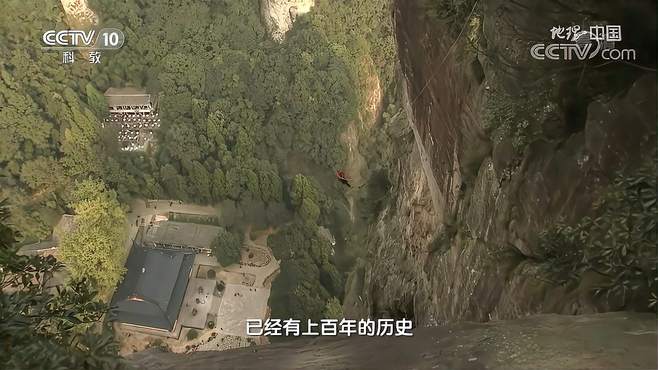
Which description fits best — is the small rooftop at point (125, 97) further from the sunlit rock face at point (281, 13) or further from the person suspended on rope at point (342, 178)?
the person suspended on rope at point (342, 178)

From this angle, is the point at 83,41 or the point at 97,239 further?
the point at 83,41

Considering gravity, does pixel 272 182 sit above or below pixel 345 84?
below

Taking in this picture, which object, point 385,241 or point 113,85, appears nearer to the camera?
point 385,241

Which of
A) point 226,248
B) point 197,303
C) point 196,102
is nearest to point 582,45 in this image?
point 226,248

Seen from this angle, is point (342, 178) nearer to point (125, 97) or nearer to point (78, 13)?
point (125, 97)

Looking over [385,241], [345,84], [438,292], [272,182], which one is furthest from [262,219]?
[438,292]

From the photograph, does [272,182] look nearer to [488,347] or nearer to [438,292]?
[438,292]

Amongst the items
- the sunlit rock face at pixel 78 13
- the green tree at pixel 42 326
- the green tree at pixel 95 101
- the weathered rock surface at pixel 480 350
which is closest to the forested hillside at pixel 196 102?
the green tree at pixel 95 101
